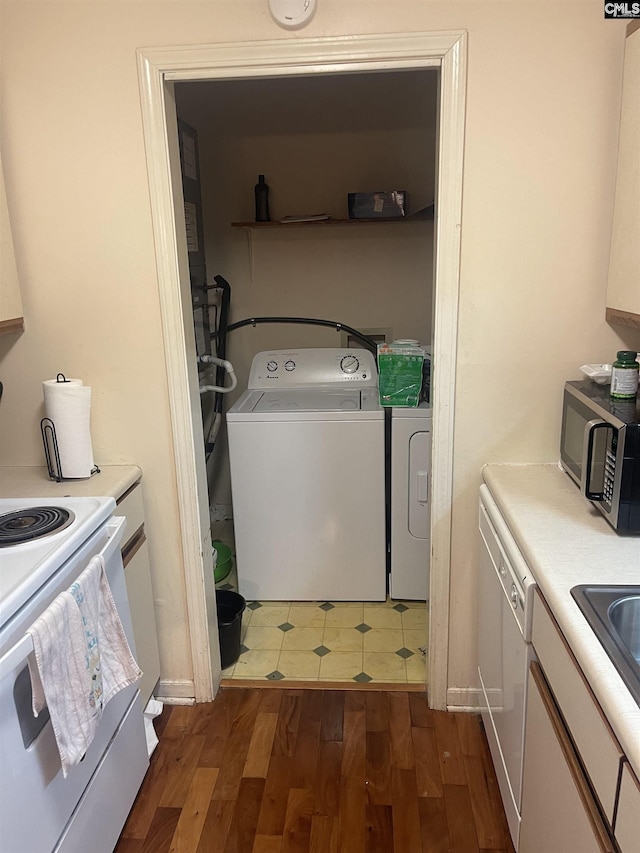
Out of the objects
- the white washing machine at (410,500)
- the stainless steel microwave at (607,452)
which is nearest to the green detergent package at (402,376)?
the white washing machine at (410,500)

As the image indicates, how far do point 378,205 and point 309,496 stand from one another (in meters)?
1.54

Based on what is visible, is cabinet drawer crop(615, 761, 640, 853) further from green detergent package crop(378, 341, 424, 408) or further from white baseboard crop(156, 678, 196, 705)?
green detergent package crop(378, 341, 424, 408)

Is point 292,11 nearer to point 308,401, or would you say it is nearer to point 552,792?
point 308,401

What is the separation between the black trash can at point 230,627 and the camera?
7.94 ft

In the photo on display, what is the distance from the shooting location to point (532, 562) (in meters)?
1.36

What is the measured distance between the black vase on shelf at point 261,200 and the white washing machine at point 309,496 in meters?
1.04

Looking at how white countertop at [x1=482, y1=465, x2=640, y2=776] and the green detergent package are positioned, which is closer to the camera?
white countertop at [x1=482, y1=465, x2=640, y2=776]

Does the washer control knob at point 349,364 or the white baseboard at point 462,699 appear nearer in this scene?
the white baseboard at point 462,699

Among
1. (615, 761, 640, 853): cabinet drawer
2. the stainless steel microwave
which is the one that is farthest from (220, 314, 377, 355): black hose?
(615, 761, 640, 853): cabinet drawer

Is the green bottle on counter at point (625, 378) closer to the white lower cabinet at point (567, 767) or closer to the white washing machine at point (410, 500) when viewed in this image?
the white lower cabinet at point (567, 767)

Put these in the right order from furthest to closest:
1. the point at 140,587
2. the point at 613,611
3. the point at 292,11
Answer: the point at 140,587, the point at 292,11, the point at 613,611

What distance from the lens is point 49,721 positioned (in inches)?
51.9

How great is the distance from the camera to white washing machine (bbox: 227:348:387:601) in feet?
8.77

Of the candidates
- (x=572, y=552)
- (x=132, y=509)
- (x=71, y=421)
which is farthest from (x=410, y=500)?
(x=71, y=421)
